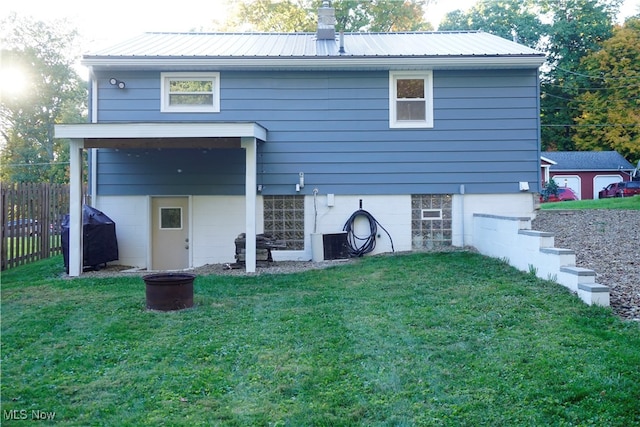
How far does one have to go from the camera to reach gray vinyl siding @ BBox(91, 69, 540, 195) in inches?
434

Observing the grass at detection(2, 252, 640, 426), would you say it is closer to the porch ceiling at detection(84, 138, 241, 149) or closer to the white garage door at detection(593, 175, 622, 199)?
the porch ceiling at detection(84, 138, 241, 149)

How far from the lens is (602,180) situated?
110 ft

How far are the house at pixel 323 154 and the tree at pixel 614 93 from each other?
77.4 feet

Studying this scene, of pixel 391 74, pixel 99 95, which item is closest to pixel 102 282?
pixel 99 95

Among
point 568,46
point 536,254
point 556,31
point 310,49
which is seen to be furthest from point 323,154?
point 568,46

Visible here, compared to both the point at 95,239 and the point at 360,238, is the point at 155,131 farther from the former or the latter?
the point at 360,238

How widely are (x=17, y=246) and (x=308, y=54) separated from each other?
6.58 metres

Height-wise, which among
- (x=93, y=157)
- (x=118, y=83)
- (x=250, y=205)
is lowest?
(x=250, y=205)

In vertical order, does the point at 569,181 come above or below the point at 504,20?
below

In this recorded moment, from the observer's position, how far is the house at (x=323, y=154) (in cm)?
1099

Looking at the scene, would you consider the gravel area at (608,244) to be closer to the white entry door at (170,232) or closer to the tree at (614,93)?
the white entry door at (170,232)

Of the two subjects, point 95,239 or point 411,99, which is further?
point 411,99

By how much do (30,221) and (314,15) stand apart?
15.5m

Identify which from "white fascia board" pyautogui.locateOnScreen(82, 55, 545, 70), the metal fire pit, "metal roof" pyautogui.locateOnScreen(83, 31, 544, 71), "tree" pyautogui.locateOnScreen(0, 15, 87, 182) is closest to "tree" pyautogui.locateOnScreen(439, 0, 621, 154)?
"metal roof" pyautogui.locateOnScreen(83, 31, 544, 71)
